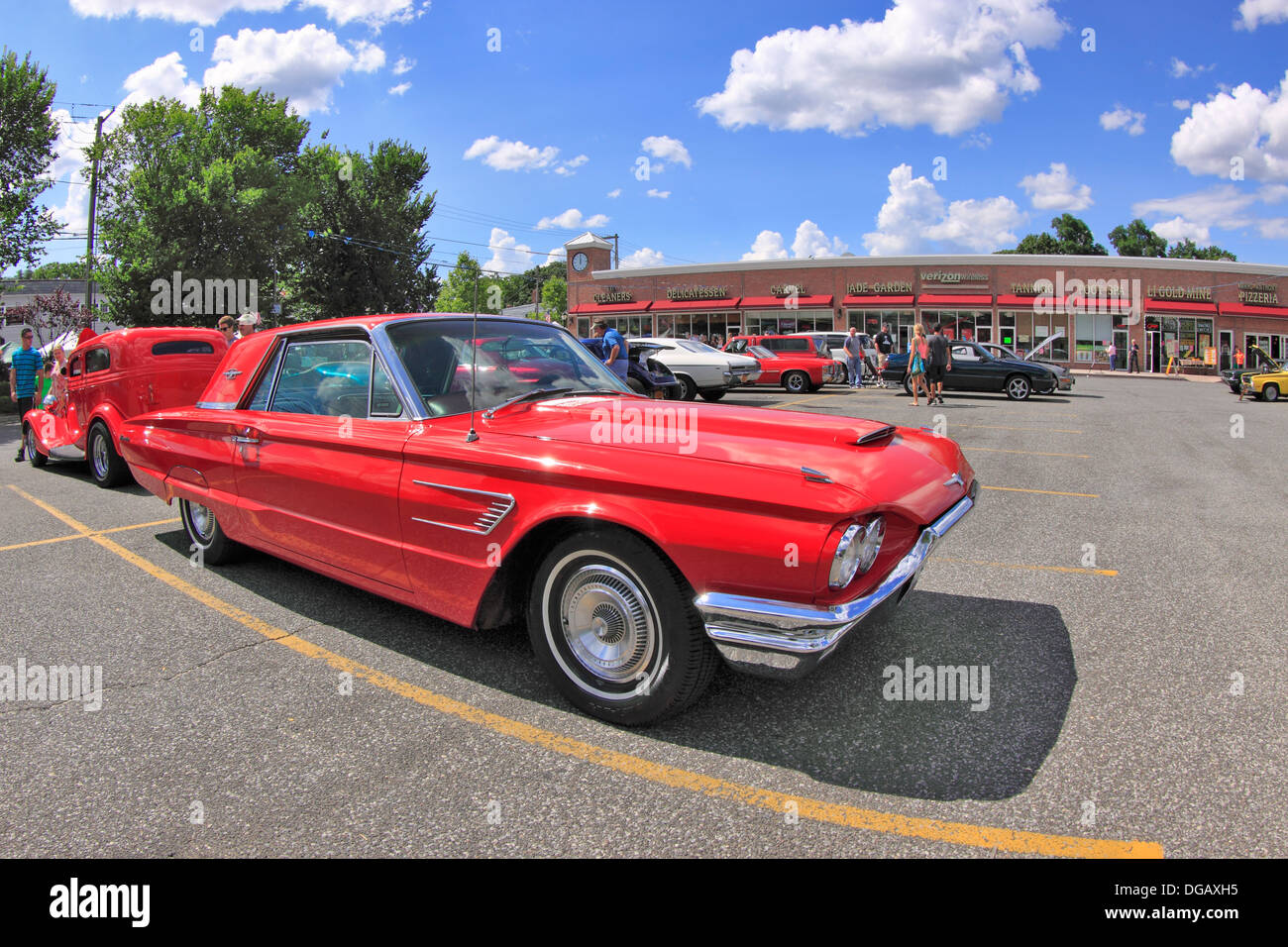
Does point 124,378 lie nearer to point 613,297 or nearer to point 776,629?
point 776,629

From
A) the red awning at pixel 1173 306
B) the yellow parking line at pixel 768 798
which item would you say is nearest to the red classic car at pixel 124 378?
the yellow parking line at pixel 768 798

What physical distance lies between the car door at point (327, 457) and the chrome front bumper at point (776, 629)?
5.22ft

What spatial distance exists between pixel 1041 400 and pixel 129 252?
110 feet

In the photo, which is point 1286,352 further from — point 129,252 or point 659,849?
point 129,252

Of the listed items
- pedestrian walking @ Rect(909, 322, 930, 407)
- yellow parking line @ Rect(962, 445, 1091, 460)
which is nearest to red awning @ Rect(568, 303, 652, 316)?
pedestrian walking @ Rect(909, 322, 930, 407)

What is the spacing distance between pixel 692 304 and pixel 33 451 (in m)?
41.7

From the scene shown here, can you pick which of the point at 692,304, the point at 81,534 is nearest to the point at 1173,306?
the point at 692,304

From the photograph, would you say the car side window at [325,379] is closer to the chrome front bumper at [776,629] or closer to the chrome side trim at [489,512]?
the chrome side trim at [489,512]

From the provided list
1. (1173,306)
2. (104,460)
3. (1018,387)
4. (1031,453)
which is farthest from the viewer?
(1173,306)

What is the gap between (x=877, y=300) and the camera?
44.9 metres

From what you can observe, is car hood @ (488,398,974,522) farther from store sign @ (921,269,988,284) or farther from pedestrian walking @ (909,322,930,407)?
store sign @ (921,269,988,284)

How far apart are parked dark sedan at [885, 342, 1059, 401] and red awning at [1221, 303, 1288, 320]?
31.2 meters

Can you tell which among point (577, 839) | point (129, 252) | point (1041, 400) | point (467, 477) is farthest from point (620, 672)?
point (129, 252)

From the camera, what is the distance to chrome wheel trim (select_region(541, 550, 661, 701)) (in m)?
2.85
